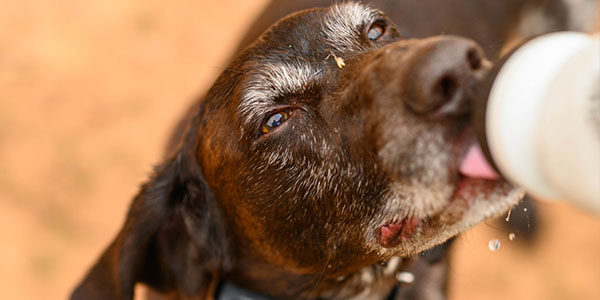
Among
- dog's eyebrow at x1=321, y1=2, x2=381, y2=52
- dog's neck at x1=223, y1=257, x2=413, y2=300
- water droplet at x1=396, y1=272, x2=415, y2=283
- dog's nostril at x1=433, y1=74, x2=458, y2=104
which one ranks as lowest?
water droplet at x1=396, y1=272, x2=415, y2=283

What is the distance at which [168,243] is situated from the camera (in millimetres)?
2412

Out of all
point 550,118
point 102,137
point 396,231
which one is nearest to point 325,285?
point 396,231

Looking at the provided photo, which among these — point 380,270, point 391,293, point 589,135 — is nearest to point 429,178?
point 589,135

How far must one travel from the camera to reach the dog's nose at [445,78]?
1.40 meters

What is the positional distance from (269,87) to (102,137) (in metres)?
2.85

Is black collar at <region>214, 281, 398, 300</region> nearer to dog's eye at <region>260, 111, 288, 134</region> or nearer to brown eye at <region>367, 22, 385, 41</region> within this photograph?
dog's eye at <region>260, 111, 288, 134</region>

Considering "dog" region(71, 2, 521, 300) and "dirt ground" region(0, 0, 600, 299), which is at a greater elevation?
"dog" region(71, 2, 521, 300)

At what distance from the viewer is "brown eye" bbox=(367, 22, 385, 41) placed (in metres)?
2.23

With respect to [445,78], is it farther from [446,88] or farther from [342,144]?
[342,144]

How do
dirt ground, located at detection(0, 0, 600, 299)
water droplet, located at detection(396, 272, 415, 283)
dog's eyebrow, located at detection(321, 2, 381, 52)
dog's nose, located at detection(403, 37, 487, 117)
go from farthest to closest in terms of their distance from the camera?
1. dirt ground, located at detection(0, 0, 600, 299)
2. water droplet, located at detection(396, 272, 415, 283)
3. dog's eyebrow, located at detection(321, 2, 381, 52)
4. dog's nose, located at detection(403, 37, 487, 117)

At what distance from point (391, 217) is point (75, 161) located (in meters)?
3.26

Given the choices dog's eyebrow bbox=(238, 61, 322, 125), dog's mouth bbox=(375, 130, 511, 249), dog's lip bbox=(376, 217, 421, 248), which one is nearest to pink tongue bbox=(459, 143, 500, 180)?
dog's mouth bbox=(375, 130, 511, 249)

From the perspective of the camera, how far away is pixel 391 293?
8.79 ft

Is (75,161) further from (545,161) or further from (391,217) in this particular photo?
(545,161)
